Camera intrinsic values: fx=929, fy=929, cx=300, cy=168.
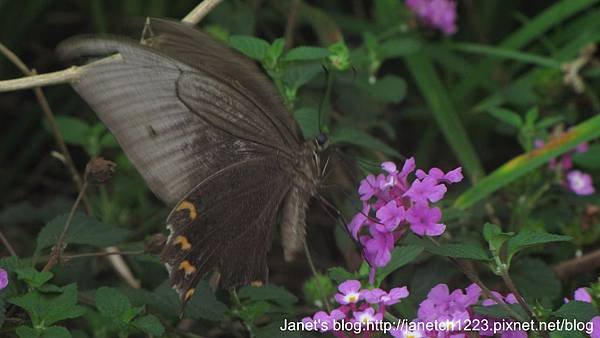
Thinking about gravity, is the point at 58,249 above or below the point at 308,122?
below

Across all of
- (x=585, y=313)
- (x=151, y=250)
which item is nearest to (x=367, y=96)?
(x=151, y=250)

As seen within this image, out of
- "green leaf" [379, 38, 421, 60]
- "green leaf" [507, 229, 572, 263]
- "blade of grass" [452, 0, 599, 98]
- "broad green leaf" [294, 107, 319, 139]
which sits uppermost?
"blade of grass" [452, 0, 599, 98]

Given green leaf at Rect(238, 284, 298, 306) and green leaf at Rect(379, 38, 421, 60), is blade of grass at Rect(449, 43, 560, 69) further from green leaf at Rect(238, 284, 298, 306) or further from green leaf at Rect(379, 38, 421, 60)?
green leaf at Rect(238, 284, 298, 306)

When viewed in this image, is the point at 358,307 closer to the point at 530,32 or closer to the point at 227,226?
the point at 227,226

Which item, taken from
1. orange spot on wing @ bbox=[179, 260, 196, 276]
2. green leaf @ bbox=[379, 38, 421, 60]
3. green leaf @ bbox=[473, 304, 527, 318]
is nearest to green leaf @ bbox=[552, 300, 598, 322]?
green leaf @ bbox=[473, 304, 527, 318]

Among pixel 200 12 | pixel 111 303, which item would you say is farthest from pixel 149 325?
pixel 200 12

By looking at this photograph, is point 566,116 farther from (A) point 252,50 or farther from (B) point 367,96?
(A) point 252,50
